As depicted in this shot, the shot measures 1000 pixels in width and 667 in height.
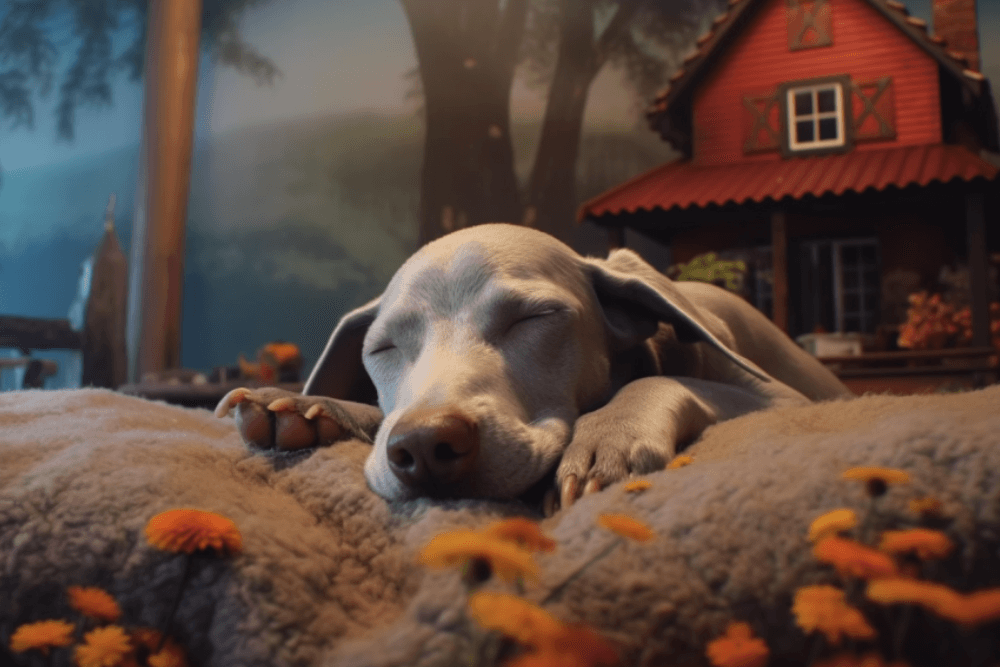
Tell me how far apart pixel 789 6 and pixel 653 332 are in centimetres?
786

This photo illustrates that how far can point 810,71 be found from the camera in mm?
8297

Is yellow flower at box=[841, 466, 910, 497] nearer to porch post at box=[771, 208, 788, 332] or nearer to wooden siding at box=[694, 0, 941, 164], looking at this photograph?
porch post at box=[771, 208, 788, 332]

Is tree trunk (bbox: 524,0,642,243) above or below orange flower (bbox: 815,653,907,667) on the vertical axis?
above

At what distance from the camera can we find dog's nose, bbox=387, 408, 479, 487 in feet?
3.75

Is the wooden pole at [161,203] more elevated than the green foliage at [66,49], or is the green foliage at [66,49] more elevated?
the green foliage at [66,49]

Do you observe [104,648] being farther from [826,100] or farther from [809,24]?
[809,24]

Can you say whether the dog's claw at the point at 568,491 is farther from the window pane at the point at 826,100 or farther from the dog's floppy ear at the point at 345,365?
the window pane at the point at 826,100

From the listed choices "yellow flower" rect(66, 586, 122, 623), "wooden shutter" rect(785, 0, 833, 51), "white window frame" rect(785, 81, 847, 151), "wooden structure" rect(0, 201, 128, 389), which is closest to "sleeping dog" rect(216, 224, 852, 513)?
"yellow flower" rect(66, 586, 122, 623)

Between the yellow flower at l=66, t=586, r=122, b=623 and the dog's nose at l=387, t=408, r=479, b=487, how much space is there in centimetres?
41

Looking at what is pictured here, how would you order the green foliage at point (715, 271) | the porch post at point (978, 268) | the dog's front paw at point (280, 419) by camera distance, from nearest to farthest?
1. the dog's front paw at point (280, 419)
2. the porch post at point (978, 268)
3. the green foliage at point (715, 271)

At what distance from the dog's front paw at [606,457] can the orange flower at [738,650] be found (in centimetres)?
42

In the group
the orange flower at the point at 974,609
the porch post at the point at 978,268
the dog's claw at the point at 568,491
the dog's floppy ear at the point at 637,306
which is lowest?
the dog's claw at the point at 568,491

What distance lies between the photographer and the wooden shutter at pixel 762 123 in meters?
8.23

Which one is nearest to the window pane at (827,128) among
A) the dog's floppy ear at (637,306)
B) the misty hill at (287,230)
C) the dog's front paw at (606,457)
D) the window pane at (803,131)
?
the window pane at (803,131)
